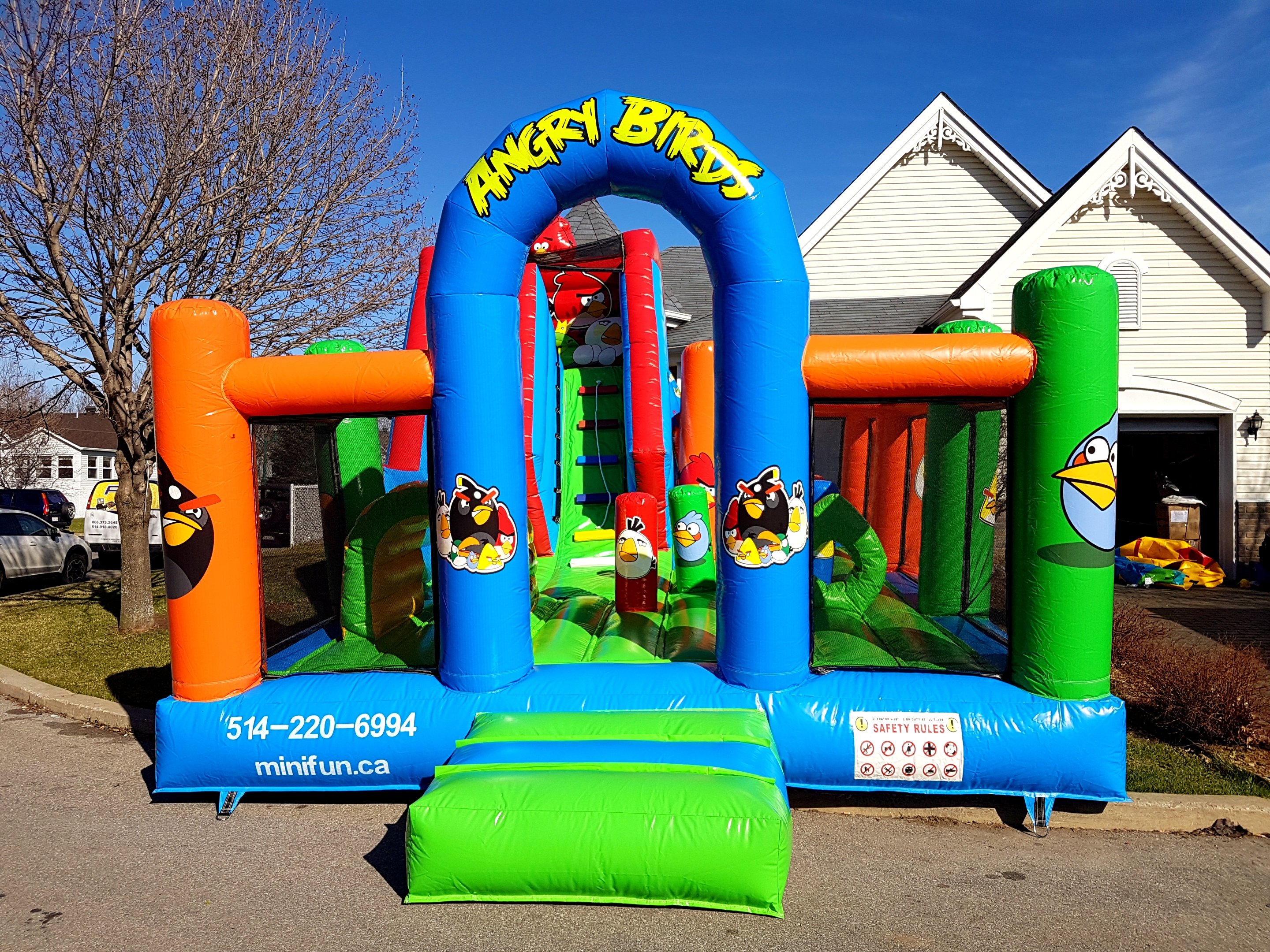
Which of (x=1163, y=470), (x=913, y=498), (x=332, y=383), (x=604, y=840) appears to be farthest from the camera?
A: (x=1163, y=470)

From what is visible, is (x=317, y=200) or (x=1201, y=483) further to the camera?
(x=1201, y=483)

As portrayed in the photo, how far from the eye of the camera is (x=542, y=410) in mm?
9555

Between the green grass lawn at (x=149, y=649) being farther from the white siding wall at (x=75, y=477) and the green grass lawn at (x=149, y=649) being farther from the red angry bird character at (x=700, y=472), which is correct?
the white siding wall at (x=75, y=477)

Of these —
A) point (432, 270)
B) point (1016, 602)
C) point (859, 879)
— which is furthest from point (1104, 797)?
point (432, 270)

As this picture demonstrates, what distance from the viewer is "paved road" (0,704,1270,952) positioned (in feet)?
11.4

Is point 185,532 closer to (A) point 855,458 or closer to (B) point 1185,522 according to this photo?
(A) point 855,458

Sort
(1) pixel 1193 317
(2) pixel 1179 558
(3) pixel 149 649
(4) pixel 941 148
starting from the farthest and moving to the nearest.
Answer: (4) pixel 941 148 → (1) pixel 1193 317 → (2) pixel 1179 558 → (3) pixel 149 649

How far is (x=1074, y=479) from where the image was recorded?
4602mm

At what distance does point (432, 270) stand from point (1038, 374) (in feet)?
11.0

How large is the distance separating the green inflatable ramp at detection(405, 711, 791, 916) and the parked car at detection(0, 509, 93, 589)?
40.6 ft

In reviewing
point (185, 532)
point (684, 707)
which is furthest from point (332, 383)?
point (684, 707)

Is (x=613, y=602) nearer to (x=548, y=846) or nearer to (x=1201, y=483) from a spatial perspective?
(x=548, y=846)

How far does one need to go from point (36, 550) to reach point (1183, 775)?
14.8m

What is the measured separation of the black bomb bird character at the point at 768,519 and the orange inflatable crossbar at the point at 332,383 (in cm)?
189
